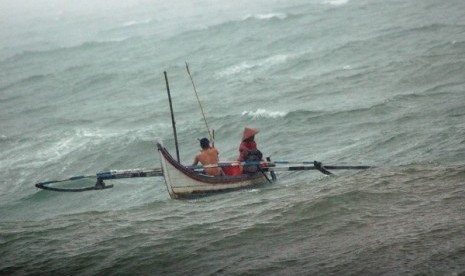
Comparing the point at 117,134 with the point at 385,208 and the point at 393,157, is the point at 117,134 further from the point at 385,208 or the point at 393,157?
the point at 385,208

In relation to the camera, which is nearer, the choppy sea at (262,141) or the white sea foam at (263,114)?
the choppy sea at (262,141)

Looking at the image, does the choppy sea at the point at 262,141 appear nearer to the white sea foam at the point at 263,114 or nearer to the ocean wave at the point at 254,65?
the white sea foam at the point at 263,114

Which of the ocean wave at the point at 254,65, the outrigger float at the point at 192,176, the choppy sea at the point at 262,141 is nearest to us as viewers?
the choppy sea at the point at 262,141

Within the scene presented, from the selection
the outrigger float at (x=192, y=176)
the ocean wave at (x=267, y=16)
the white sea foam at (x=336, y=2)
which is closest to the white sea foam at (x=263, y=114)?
the outrigger float at (x=192, y=176)

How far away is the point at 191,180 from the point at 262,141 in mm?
9056

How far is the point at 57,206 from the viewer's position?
19.3 metres

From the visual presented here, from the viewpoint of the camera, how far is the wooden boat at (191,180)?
12539 mm

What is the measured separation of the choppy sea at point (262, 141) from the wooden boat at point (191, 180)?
25cm

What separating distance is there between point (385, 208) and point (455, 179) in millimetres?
1901

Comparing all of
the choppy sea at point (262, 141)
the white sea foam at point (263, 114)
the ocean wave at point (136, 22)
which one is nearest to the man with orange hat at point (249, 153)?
the choppy sea at point (262, 141)

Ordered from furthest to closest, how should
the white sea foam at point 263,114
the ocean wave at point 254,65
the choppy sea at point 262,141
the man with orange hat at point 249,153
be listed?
the ocean wave at point 254,65
the white sea foam at point 263,114
the man with orange hat at point 249,153
the choppy sea at point 262,141

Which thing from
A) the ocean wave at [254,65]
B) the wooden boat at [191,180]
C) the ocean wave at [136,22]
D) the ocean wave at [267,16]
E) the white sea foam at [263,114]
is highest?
the ocean wave at [136,22]

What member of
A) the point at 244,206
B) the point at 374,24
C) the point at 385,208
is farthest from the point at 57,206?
the point at 374,24

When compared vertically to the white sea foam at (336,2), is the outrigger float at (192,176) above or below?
below
